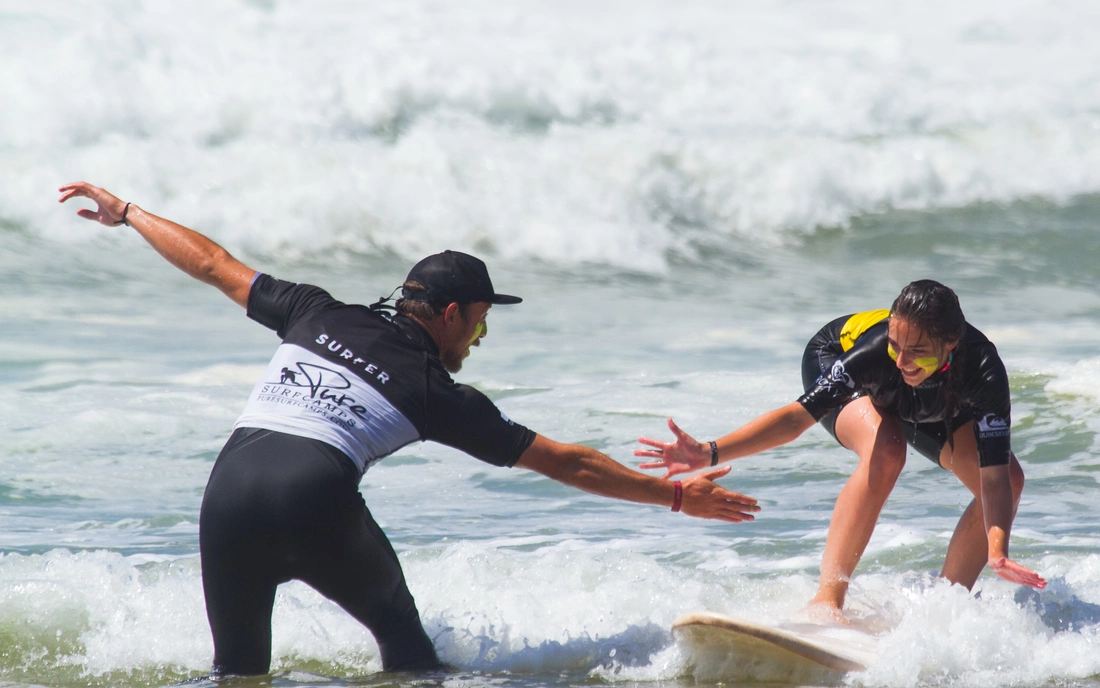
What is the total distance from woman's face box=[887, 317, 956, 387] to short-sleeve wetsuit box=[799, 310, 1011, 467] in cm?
13

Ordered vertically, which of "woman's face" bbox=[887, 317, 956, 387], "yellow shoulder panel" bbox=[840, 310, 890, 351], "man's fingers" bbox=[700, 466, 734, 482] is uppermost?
"yellow shoulder panel" bbox=[840, 310, 890, 351]

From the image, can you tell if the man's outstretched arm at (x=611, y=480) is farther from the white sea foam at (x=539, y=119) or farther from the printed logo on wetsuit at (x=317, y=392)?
the white sea foam at (x=539, y=119)

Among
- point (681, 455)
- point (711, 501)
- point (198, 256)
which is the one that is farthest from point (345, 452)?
point (681, 455)

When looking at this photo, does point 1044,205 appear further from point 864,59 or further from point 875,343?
point 875,343

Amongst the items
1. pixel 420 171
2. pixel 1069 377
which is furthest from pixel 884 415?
pixel 420 171

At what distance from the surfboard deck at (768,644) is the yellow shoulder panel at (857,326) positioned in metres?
1.24

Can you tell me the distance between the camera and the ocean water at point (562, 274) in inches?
166

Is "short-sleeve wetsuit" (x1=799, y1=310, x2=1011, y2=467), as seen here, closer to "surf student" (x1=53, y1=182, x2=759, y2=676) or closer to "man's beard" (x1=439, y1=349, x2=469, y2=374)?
"surf student" (x1=53, y1=182, x2=759, y2=676)

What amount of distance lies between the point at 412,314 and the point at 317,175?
10.8 meters

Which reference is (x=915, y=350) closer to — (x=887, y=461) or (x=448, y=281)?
(x=887, y=461)

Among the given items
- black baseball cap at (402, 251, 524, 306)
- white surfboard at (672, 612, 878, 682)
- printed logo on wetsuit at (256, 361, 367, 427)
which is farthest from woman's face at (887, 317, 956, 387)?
printed logo on wetsuit at (256, 361, 367, 427)

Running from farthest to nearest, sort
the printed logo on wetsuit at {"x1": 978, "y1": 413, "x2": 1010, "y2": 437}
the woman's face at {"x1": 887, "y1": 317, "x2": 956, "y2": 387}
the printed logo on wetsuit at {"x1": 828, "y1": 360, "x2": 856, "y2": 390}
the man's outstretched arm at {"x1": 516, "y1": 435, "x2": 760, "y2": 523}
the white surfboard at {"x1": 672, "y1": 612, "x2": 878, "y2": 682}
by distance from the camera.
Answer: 1. the printed logo on wetsuit at {"x1": 828, "y1": 360, "x2": 856, "y2": 390}
2. the printed logo on wetsuit at {"x1": 978, "y1": 413, "x2": 1010, "y2": 437}
3. the woman's face at {"x1": 887, "y1": 317, "x2": 956, "y2": 387}
4. the white surfboard at {"x1": 672, "y1": 612, "x2": 878, "y2": 682}
5. the man's outstretched arm at {"x1": 516, "y1": 435, "x2": 760, "y2": 523}

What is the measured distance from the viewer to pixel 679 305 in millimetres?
12312

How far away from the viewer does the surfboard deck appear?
3588 mm
